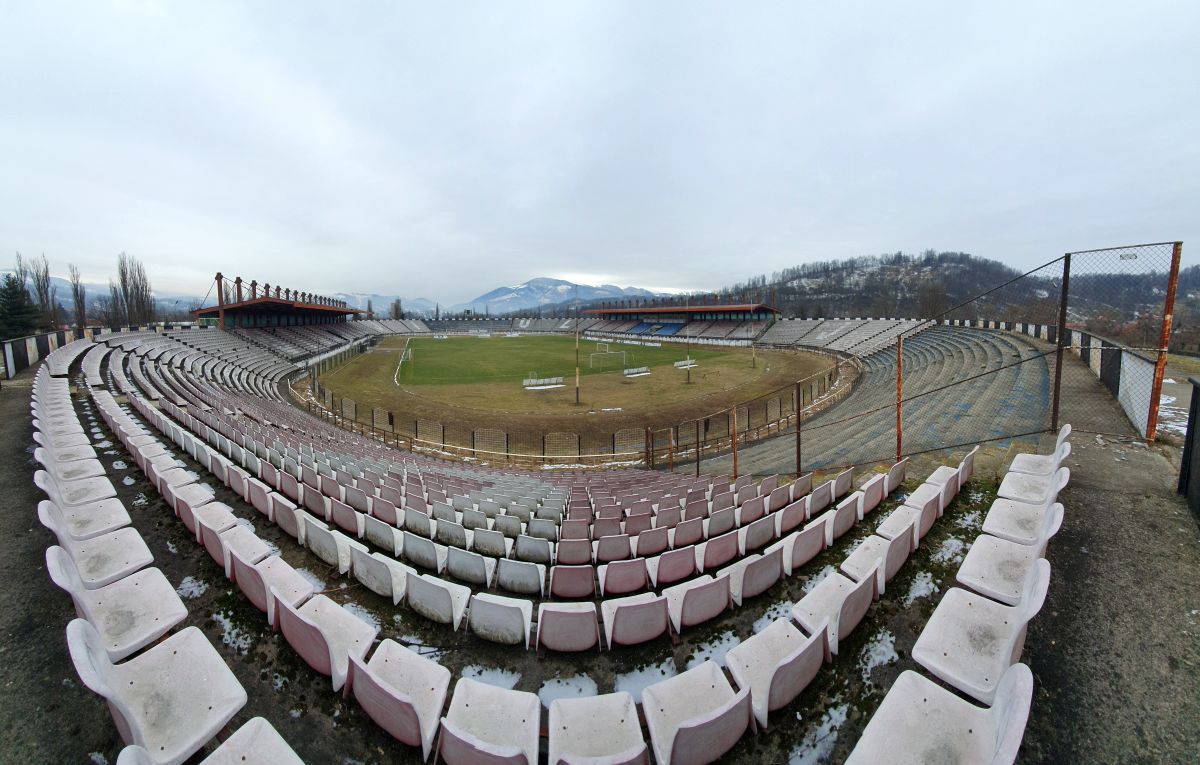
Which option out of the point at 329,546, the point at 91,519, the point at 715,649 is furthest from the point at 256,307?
the point at 715,649

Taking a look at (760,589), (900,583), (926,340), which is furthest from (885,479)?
(926,340)

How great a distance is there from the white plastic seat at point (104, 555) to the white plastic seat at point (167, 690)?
67.3 inches

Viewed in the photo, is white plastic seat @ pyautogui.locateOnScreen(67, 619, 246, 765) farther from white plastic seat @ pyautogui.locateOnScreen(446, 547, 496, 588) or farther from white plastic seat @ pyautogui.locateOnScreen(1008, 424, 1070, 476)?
white plastic seat @ pyautogui.locateOnScreen(1008, 424, 1070, 476)

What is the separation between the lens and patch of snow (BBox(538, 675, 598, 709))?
157 inches

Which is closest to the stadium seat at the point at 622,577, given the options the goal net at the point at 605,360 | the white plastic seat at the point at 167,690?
the white plastic seat at the point at 167,690

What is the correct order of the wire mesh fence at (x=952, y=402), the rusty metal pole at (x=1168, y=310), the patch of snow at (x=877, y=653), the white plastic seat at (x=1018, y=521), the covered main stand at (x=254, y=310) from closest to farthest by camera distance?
the patch of snow at (x=877, y=653) < the white plastic seat at (x=1018, y=521) < the rusty metal pole at (x=1168, y=310) < the wire mesh fence at (x=952, y=402) < the covered main stand at (x=254, y=310)

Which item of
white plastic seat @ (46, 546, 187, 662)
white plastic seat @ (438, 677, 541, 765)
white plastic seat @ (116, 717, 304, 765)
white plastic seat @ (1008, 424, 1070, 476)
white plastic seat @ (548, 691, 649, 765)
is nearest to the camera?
white plastic seat @ (116, 717, 304, 765)

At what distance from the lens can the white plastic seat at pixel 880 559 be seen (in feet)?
15.4

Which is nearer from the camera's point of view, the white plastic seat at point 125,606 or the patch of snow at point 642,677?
the white plastic seat at point 125,606

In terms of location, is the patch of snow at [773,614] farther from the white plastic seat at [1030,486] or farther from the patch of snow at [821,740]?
the white plastic seat at [1030,486]

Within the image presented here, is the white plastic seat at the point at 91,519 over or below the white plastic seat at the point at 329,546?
over

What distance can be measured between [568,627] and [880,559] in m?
3.13

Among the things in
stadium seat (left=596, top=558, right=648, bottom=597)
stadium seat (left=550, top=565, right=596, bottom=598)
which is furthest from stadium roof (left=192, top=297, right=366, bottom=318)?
stadium seat (left=596, top=558, right=648, bottom=597)

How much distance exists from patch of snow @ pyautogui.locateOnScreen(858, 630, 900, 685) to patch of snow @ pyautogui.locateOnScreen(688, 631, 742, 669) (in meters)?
1.11
